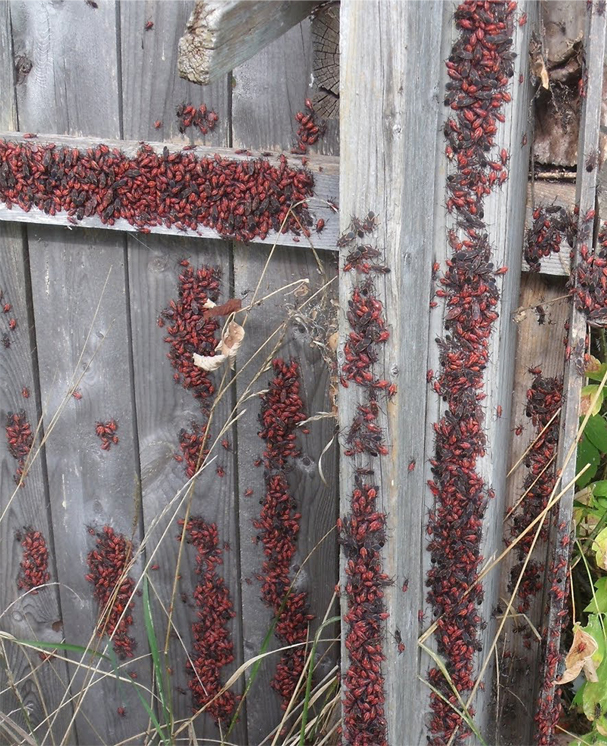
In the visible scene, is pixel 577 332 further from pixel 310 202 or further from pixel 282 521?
pixel 282 521

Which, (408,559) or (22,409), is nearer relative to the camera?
(408,559)

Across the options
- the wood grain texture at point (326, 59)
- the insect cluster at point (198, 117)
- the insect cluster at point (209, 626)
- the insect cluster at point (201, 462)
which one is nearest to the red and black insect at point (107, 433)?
the insect cluster at point (201, 462)

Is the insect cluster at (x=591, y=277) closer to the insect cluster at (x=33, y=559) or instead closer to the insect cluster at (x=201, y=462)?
the insect cluster at (x=201, y=462)

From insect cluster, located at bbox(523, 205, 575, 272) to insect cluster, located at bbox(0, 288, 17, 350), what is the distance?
1.71m

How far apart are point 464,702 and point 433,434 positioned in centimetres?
77

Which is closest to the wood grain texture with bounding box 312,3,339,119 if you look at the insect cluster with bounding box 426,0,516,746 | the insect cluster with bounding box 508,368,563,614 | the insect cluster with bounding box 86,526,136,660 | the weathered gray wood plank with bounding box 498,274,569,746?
the insect cluster with bounding box 426,0,516,746

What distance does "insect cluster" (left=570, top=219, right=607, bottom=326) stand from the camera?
1842mm

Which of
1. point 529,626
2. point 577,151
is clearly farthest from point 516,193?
point 529,626

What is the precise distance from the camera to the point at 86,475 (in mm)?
2812

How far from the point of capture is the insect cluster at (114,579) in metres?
2.84

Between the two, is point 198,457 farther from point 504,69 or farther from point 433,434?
point 504,69

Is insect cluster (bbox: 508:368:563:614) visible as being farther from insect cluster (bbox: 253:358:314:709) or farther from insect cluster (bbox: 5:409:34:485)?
insect cluster (bbox: 5:409:34:485)

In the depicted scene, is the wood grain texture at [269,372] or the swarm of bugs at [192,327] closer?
the wood grain texture at [269,372]

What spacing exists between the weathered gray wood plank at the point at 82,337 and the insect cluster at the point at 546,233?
1258 mm
